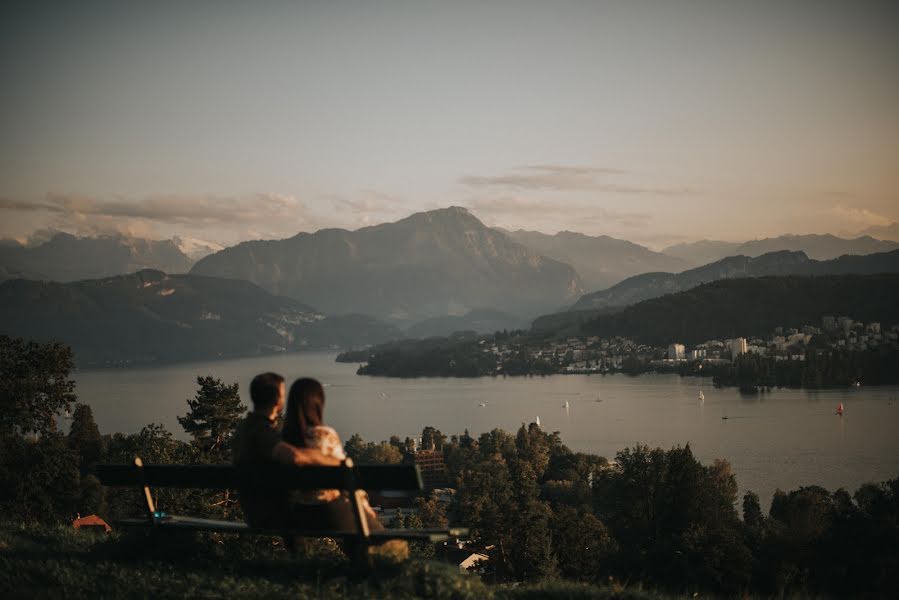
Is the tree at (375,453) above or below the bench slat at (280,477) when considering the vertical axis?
below

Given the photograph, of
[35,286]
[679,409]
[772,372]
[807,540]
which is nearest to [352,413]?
[679,409]

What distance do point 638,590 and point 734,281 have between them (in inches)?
5975

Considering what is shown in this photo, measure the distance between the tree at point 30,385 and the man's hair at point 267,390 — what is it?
47.0 feet

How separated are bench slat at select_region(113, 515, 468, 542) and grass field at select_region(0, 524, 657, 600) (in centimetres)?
9

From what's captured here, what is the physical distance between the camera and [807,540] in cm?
1991

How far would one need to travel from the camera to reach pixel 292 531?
15.2ft

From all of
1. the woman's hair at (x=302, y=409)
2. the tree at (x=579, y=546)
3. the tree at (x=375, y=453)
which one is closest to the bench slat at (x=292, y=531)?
the woman's hair at (x=302, y=409)

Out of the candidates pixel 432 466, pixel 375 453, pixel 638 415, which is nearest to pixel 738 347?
pixel 638 415

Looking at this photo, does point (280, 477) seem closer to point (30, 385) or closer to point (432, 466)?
point (30, 385)

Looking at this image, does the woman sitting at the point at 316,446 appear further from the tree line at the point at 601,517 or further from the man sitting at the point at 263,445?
the tree line at the point at 601,517

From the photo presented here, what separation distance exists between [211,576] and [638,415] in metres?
64.3

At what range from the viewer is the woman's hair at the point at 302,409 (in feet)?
14.5

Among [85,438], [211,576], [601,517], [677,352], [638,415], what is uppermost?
[211,576]

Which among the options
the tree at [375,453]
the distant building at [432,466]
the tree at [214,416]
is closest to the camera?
the tree at [214,416]
